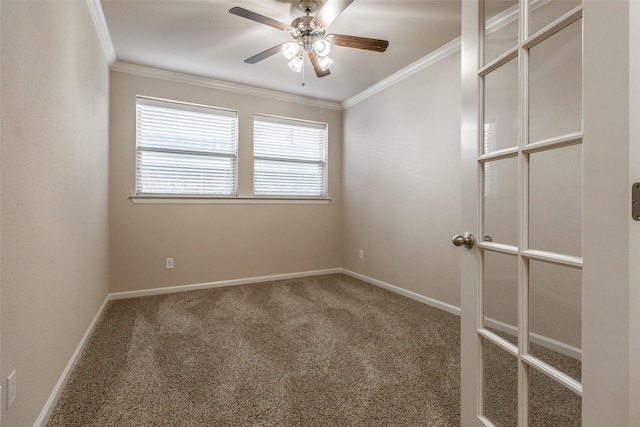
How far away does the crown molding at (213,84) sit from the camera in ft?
10.7

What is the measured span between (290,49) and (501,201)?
1.90 meters

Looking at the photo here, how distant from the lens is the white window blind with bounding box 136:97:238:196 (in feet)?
11.1

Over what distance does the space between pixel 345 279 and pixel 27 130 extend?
3.50 m

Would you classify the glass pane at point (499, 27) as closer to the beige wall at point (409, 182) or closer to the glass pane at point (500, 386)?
the glass pane at point (500, 386)

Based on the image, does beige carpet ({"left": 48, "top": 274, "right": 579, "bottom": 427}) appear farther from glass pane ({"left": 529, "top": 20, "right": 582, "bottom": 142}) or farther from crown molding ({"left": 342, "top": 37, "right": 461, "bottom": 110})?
crown molding ({"left": 342, "top": 37, "right": 461, "bottom": 110})

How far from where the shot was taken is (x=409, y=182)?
11.0ft

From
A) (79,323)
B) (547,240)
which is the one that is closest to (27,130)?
(79,323)

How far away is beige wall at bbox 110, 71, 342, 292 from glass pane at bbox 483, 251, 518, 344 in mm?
3197

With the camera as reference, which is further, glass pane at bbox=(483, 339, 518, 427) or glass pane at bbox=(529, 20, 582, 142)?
glass pane at bbox=(483, 339, 518, 427)

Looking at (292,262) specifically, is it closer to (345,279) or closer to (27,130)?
Answer: (345,279)

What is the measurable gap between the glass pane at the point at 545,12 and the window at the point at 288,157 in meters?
3.37

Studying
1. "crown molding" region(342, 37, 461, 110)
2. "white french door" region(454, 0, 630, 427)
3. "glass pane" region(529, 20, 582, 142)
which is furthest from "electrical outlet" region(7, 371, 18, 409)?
"crown molding" region(342, 37, 461, 110)

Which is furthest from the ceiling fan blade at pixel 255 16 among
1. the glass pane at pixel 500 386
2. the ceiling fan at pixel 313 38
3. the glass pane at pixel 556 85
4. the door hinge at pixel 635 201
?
the glass pane at pixel 500 386

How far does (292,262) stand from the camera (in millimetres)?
4199
